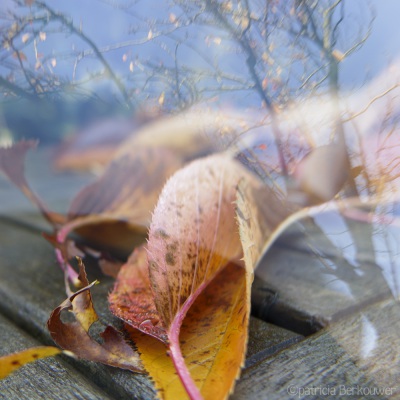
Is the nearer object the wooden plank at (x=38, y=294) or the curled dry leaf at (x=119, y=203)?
the wooden plank at (x=38, y=294)

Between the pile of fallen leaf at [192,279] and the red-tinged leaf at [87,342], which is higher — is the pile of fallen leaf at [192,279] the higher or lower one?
the higher one

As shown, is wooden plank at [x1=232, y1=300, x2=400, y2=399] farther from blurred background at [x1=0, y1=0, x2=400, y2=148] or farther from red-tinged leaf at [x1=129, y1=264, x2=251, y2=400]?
blurred background at [x1=0, y1=0, x2=400, y2=148]

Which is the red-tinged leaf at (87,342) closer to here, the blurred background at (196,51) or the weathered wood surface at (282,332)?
the weathered wood surface at (282,332)

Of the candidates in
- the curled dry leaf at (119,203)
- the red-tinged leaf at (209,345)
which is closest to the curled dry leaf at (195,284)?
the red-tinged leaf at (209,345)

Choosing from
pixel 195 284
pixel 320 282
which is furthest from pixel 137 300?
pixel 320 282

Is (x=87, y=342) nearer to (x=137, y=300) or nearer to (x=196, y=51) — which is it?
(x=137, y=300)

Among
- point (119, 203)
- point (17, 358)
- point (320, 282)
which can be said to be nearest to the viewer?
point (17, 358)

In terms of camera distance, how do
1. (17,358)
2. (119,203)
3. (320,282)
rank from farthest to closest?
1. (119,203)
2. (320,282)
3. (17,358)

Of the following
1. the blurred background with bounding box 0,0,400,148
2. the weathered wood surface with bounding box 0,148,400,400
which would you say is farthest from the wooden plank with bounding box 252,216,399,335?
the blurred background with bounding box 0,0,400,148

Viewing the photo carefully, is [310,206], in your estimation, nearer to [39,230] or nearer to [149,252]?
[149,252]
